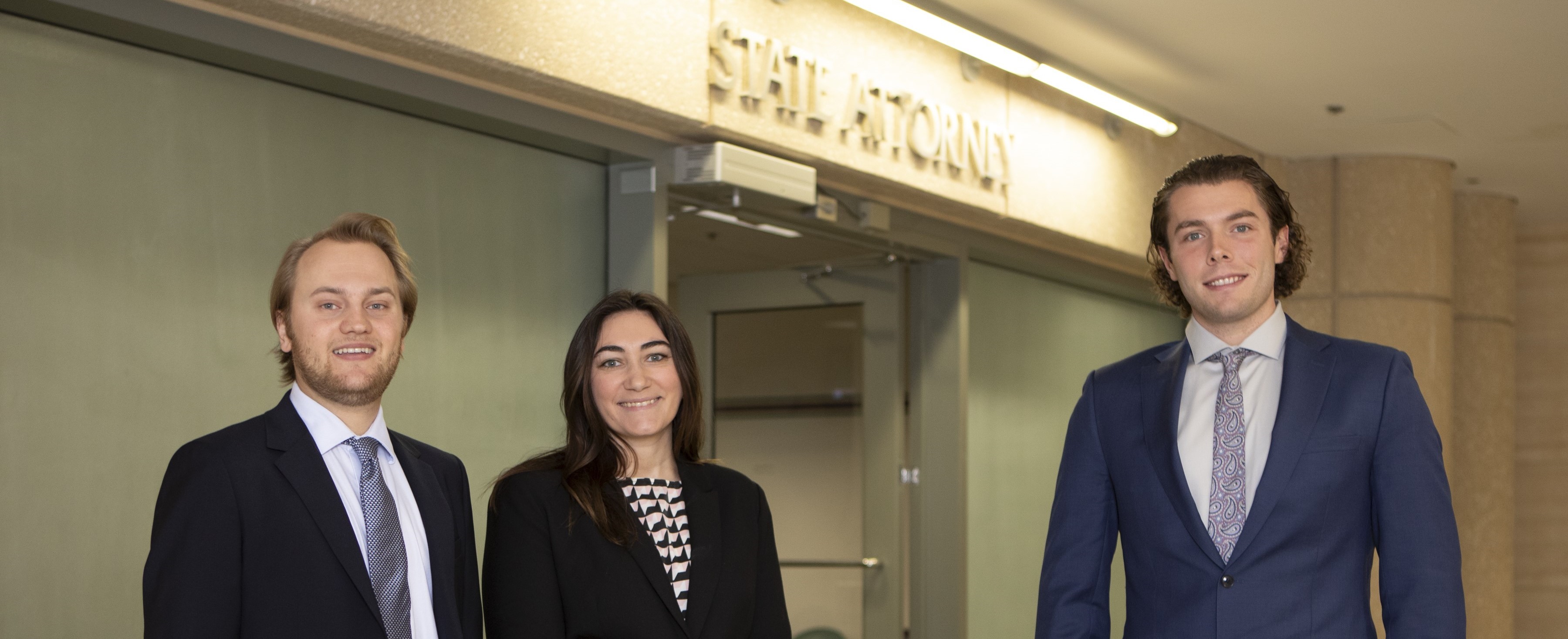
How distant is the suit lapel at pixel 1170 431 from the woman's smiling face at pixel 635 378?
0.91 metres

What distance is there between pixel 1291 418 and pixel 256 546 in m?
1.69

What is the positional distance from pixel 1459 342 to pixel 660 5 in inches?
262

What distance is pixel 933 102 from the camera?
5270mm

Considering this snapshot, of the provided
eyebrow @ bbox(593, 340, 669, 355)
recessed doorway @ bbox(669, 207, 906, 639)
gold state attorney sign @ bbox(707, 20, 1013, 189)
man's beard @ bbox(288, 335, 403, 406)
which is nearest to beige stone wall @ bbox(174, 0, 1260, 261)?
gold state attorney sign @ bbox(707, 20, 1013, 189)

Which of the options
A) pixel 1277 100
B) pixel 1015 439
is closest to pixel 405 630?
pixel 1015 439

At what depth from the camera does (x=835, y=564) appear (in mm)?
5969

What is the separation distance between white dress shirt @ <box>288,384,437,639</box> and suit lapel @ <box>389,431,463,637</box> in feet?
0.04

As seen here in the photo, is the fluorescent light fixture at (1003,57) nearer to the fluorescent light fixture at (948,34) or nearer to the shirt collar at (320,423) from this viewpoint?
the fluorescent light fixture at (948,34)

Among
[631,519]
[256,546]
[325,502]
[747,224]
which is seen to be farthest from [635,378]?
[747,224]

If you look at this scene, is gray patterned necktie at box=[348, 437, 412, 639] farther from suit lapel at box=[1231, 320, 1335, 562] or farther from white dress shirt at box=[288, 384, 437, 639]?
suit lapel at box=[1231, 320, 1335, 562]

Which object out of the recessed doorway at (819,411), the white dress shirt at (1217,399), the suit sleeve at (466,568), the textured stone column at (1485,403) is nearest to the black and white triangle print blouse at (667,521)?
the suit sleeve at (466,568)

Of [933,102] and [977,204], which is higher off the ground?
[933,102]

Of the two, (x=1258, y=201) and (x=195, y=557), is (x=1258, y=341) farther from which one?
(x=195, y=557)

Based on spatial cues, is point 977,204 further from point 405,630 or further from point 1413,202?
point 405,630
